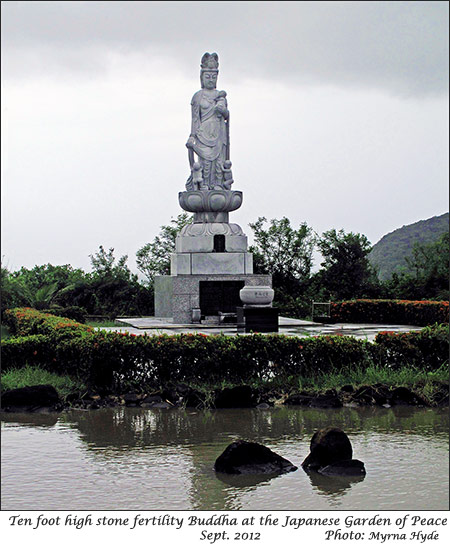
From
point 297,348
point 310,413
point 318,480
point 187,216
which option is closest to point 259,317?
point 297,348

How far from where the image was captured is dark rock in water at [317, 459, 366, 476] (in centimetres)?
620

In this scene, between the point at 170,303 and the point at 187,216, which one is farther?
the point at 187,216

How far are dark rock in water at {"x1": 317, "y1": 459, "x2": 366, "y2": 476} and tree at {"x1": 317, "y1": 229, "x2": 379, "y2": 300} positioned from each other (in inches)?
676

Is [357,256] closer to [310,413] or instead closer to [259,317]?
[259,317]

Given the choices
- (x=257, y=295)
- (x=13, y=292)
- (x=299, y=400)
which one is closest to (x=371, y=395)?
(x=299, y=400)

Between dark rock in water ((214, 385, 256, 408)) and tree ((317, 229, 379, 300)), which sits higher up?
tree ((317, 229, 379, 300))

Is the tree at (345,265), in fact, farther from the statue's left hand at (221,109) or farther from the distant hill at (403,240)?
the distant hill at (403,240)

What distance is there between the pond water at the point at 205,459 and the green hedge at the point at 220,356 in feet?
2.96

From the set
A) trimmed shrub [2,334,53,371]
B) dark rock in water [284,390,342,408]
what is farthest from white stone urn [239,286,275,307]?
dark rock in water [284,390,342,408]

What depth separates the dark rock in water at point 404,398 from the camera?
29.8 feet

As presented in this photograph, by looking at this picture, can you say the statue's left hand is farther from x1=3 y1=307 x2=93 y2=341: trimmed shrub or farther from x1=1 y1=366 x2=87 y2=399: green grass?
x1=1 y1=366 x2=87 y2=399: green grass

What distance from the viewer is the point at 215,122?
1967 cm

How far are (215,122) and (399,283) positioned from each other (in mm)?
7969

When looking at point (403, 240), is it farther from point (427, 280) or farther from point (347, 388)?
point (347, 388)
